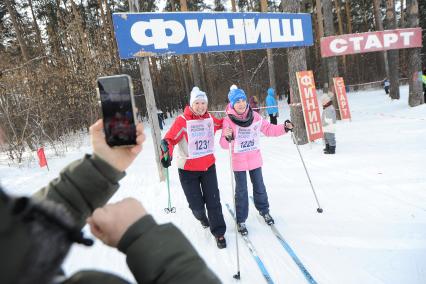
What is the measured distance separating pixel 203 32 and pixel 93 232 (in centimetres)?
557

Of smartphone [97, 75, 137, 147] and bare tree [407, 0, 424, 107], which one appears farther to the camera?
bare tree [407, 0, 424, 107]

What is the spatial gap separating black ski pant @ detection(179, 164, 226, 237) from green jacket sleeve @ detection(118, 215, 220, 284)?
2.94m

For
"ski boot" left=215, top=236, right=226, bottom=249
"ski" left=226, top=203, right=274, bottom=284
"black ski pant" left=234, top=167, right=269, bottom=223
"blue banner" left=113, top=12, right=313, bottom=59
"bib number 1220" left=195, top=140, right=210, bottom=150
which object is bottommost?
"ski" left=226, top=203, right=274, bottom=284

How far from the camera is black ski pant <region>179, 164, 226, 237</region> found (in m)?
3.72

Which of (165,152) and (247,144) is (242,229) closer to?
(247,144)

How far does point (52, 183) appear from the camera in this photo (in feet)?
3.67

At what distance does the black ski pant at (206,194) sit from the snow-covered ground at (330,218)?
0.93ft

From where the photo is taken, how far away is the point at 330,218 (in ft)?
13.0

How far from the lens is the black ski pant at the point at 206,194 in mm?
3723

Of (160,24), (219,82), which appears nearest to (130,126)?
(160,24)

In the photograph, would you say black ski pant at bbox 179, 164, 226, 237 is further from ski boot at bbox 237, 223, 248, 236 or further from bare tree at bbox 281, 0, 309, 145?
bare tree at bbox 281, 0, 309, 145

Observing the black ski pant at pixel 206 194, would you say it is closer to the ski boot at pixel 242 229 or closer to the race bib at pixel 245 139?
the ski boot at pixel 242 229

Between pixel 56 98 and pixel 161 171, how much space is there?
10134 millimetres

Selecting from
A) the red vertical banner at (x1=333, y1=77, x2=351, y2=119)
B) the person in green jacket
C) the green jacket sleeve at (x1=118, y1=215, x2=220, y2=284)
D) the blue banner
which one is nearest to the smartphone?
the person in green jacket
